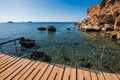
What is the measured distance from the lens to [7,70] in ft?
18.0

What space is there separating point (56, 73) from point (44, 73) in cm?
56

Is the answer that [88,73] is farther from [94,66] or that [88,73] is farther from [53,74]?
[94,66]

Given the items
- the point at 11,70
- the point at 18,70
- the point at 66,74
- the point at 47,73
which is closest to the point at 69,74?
the point at 66,74

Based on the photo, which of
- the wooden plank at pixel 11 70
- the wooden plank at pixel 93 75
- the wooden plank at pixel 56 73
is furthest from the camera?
the wooden plank at pixel 11 70

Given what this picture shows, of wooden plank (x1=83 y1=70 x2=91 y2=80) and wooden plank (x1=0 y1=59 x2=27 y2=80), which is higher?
wooden plank (x1=0 y1=59 x2=27 y2=80)

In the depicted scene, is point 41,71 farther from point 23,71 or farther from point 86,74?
point 86,74

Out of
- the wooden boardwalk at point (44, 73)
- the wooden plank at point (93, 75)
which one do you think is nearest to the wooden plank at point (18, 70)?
the wooden boardwalk at point (44, 73)

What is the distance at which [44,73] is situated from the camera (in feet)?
16.9

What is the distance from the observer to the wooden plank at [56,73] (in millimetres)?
4725

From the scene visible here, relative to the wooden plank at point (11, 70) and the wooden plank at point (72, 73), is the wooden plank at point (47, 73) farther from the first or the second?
the wooden plank at point (11, 70)

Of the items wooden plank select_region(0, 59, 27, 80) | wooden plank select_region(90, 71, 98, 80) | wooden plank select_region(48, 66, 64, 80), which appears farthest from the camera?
wooden plank select_region(0, 59, 27, 80)

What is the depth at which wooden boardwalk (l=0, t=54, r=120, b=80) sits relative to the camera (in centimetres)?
479

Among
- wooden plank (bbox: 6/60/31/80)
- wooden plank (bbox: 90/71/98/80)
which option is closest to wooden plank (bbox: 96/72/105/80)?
wooden plank (bbox: 90/71/98/80)

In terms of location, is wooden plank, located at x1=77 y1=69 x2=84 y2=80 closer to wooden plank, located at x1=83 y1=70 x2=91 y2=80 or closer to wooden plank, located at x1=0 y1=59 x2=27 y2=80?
wooden plank, located at x1=83 y1=70 x2=91 y2=80
